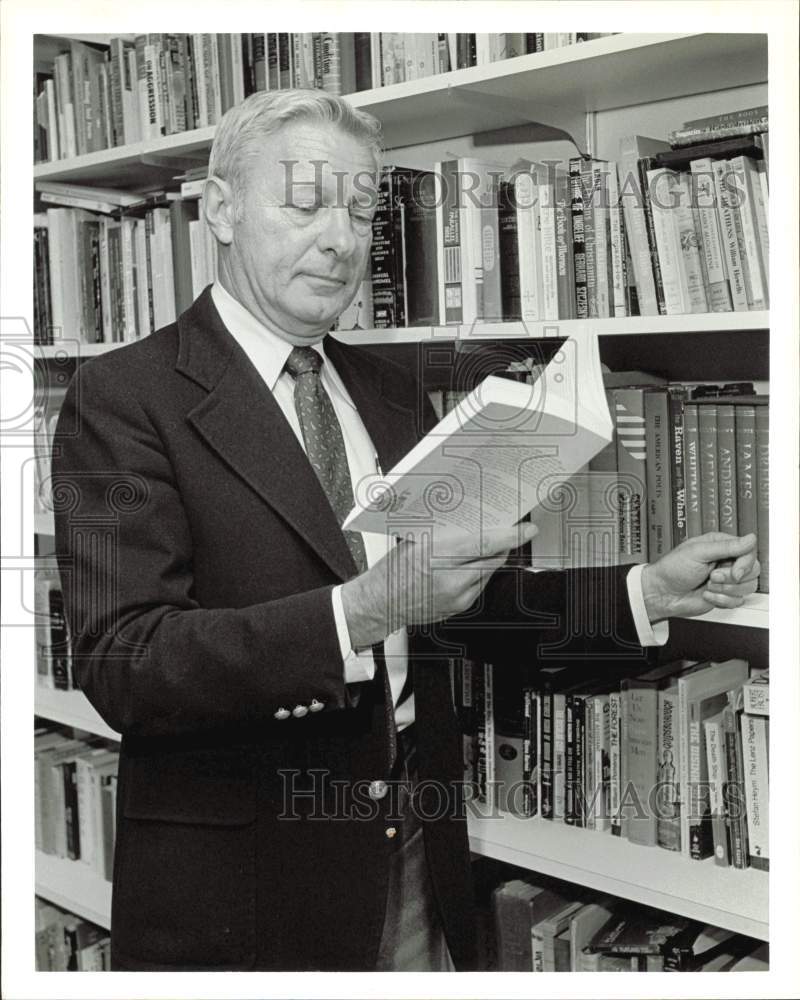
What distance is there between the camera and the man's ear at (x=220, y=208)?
1.24 m

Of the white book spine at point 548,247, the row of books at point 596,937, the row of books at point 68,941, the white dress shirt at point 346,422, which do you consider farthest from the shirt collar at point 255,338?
the row of books at point 68,941

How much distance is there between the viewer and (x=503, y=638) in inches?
55.8

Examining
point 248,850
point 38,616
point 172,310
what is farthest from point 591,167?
point 38,616

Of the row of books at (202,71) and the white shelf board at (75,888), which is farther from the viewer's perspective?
the white shelf board at (75,888)

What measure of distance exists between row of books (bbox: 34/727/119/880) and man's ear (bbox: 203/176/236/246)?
1196mm

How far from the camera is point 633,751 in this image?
1.38m

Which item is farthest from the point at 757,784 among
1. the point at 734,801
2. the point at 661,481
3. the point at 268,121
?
the point at 268,121

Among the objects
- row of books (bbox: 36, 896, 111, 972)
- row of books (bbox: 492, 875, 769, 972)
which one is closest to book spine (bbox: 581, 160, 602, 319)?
row of books (bbox: 492, 875, 769, 972)

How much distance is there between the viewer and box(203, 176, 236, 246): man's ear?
1.24 metres

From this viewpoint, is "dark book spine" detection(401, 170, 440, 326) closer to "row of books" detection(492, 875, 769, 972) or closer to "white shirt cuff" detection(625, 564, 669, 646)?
"white shirt cuff" detection(625, 564, 669, 646)

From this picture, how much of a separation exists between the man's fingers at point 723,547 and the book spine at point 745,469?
20mm

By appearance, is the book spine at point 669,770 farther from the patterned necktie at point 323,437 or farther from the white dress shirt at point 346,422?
the patterned necktie at point 323,437

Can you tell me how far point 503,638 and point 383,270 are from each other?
541 millimetres

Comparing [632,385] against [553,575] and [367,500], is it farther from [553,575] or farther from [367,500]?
[367,500]
